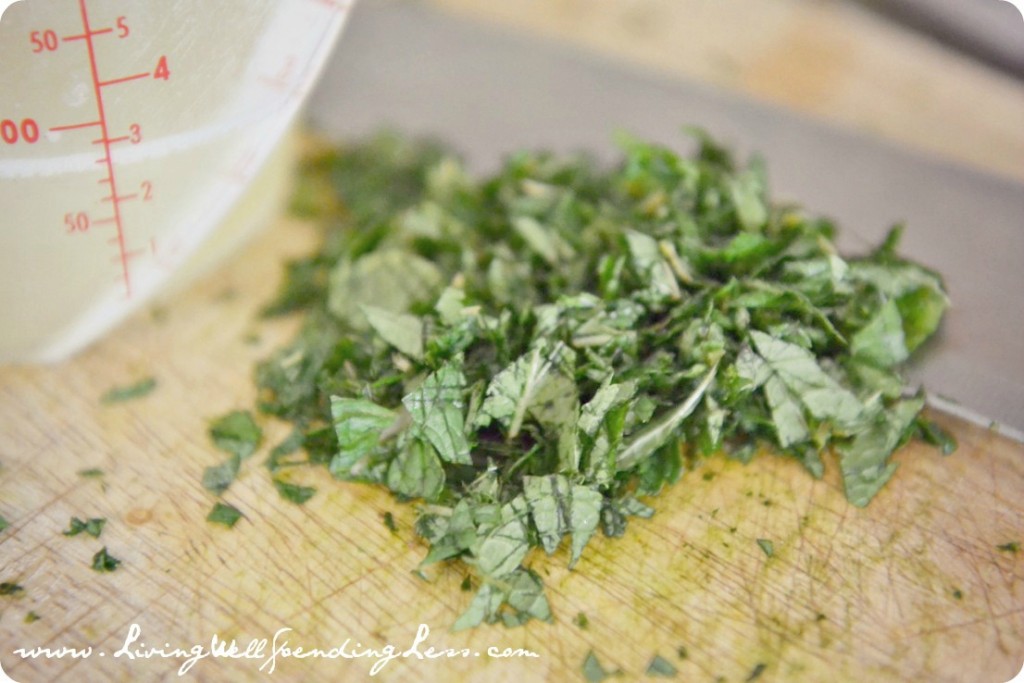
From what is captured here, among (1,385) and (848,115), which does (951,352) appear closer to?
(848,115)

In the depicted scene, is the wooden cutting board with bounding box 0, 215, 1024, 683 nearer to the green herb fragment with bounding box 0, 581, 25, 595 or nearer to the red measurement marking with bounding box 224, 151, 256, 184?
the green herb fragment with bounding box 0, 581, 25, 595

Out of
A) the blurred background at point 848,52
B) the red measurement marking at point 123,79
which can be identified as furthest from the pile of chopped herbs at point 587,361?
the blurred background at point 848,52

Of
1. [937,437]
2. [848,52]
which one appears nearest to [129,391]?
[937,437]

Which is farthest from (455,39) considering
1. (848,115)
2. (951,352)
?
(951,352)

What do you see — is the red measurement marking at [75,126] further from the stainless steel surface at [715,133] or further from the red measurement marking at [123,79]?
the stainless steel surface at [715,133]

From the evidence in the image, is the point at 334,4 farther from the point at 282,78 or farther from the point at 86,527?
the point at 86,527

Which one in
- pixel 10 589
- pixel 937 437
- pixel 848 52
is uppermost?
pixel 848 52
